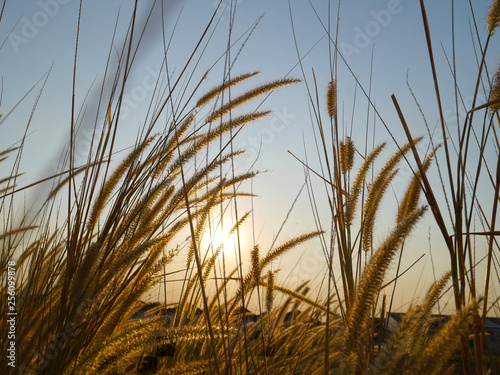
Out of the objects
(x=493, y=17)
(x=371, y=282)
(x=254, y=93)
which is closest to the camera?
(x=371, y=282)

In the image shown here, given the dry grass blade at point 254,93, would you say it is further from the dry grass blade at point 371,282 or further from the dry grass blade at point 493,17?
the dry grass blade at point 371,282

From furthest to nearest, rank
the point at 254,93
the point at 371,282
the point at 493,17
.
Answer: the point at 254,93, the point at 493,17, the point at 371,282

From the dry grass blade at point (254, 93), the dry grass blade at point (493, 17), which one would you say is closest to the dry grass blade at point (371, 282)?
the dry grass blade at point (493, 17)

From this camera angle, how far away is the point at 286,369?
1.97 meters

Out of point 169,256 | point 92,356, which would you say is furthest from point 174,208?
point 92,356

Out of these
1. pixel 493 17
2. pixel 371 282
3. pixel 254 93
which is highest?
pixel 254 93

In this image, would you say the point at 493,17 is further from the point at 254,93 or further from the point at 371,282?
the point at 254,93

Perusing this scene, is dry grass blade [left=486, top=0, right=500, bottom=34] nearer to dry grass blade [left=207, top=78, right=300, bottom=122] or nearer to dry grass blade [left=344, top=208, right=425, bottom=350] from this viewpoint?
dry grass blade [left=344, top=208, right=425, bottom=350]

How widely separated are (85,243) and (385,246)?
1027mm

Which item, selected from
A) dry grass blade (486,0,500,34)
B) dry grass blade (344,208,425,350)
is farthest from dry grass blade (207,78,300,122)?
dry grass blade (344,208,425,350)

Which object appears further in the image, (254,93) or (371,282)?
(254,93)

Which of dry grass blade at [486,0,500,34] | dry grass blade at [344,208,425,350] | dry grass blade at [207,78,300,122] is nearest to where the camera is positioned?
dry grass blade at [344,208,425,350]

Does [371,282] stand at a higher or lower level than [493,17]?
lower

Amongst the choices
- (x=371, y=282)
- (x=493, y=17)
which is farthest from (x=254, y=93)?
(x=371, y=282)
